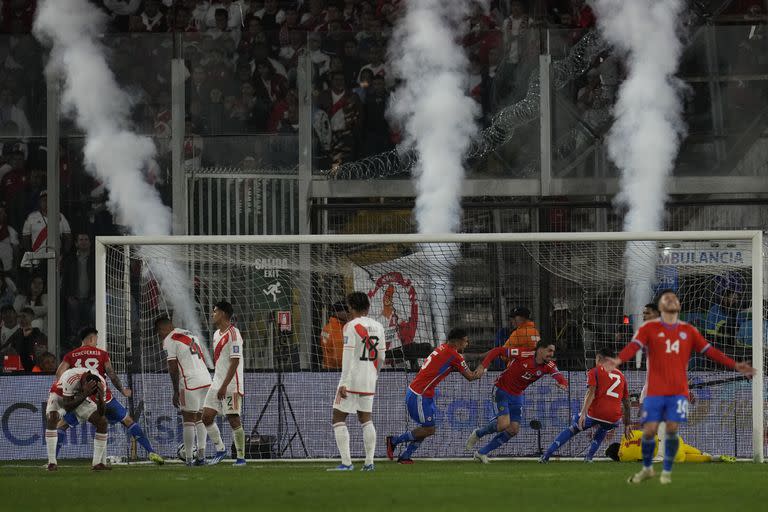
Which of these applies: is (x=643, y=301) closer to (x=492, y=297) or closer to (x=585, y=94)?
(x=492, y=297)

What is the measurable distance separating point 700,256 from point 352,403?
651 centimetres

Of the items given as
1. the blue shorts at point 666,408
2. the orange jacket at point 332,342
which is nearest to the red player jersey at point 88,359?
the orange jacket at point 332,342

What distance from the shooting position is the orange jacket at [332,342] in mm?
17922

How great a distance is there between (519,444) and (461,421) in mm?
852

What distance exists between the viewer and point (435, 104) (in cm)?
2188

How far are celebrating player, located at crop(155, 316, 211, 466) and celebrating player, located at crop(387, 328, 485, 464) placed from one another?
250cm

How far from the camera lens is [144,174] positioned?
21578mm

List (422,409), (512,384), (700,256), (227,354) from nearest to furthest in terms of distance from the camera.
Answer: (227,354) < (422,409) < (512,384) < (700,256)

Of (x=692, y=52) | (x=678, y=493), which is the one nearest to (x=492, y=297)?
(x=692, y=52)

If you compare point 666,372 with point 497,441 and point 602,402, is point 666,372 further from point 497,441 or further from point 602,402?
point 497,441

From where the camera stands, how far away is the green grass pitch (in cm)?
960

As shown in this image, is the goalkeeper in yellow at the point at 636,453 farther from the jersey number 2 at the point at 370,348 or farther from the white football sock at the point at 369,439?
the jersey number 2 at the point at 370,348

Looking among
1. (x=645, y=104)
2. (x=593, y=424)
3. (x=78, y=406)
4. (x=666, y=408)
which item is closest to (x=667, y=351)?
(x=666, y=408)

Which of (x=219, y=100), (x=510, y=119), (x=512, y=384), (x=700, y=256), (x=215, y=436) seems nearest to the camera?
(x=215, y=436)
